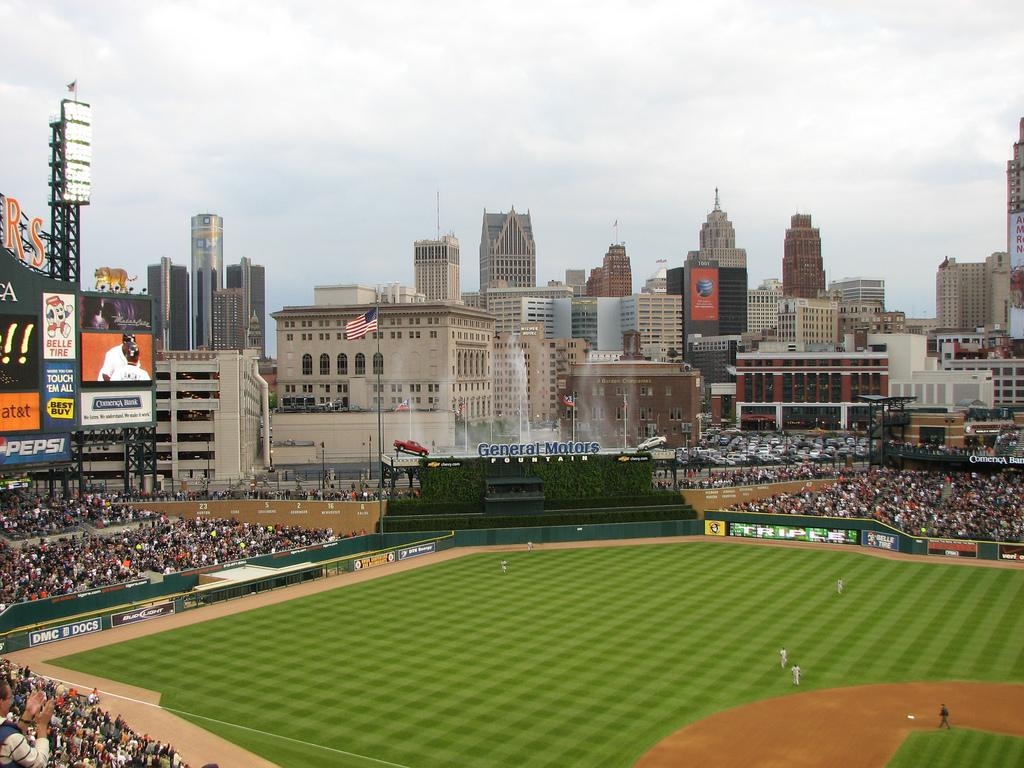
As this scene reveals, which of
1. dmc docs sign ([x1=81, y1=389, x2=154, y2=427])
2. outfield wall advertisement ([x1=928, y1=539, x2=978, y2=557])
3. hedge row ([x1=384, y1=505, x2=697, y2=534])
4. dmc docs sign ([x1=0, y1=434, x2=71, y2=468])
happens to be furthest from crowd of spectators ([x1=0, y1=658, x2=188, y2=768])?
outfield wall advertisement ([x1=928, y1=539, x2=978, y2=557])

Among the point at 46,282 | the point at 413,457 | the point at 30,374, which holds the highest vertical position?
the point at 46,282

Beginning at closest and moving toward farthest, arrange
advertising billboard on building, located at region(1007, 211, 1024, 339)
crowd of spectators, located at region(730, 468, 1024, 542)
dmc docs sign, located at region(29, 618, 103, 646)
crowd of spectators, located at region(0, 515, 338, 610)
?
1. dmc docs sign, located at region(29, 618, 103, 646)
2. crowd of spectators, located at region(0, 515, 338, 610)
3. crowd of spectators, located at region(730, 468, 1024, 542)
4. advertising billboard on building, located at region(1007, 211, 1024, 339)

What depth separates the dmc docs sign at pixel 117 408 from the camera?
189 ft

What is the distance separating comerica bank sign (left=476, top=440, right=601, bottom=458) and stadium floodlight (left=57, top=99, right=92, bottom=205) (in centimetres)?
3175

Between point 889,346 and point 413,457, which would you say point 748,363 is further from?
point 413,457

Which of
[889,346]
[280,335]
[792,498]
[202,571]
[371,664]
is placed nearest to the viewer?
[371,664]

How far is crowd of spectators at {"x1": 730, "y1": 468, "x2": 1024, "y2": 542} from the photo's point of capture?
61156mm

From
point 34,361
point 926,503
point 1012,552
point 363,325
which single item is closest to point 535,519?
point 363,325

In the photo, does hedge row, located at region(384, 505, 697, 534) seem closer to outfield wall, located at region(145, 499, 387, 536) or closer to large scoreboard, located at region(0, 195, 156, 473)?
outfield wall, located at region(145, 499, 387, 536)

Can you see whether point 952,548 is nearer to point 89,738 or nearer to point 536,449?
point 536,449

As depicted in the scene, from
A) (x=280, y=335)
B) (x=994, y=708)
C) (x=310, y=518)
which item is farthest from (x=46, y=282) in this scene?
(x=280, y=335)

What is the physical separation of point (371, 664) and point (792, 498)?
42304 millimetres

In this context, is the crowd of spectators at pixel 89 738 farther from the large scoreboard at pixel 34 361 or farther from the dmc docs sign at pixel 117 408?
the dmc docs sign at pixel 117 408

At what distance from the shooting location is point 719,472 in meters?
86.3
